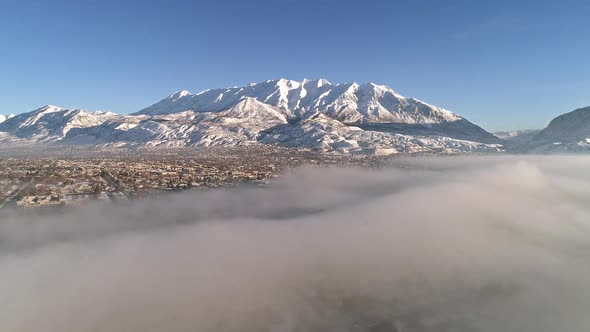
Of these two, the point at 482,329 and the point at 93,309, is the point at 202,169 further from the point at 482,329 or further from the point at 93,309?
the point at 482,329

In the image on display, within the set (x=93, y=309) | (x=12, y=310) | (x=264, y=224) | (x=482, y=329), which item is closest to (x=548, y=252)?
(x=482, y=329)

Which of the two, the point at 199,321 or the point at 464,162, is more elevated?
the point at 464,162

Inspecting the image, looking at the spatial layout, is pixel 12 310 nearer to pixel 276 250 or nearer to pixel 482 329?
pixel 276 250

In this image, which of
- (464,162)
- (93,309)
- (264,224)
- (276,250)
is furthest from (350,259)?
(464,162)

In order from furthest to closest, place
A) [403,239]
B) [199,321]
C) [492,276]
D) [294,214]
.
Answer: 1. [294,214]
2. [403,239]
3. [492,276]
4. [199,321]

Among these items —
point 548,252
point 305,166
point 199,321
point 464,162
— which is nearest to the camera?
point 199,321

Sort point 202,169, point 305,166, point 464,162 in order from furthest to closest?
1. point 464,162
2. point 305,166
3. point 202,169

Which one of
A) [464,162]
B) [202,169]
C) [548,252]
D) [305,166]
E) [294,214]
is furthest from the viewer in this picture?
[464,162]

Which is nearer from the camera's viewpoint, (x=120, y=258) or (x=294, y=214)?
(x=120, y=258)

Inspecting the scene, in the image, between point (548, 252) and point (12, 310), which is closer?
point (12, 310)
